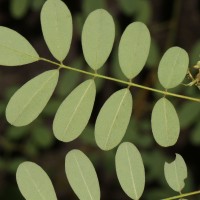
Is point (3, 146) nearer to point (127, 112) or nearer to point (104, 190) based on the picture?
point (104, 190)

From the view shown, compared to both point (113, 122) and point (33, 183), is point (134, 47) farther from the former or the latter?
point (33, 183)

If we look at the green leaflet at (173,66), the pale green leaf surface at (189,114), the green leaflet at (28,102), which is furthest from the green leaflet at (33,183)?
the pale green leaf surface at (189,114)

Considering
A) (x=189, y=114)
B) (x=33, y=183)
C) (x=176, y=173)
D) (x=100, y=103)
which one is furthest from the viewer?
(x=100, y=103)

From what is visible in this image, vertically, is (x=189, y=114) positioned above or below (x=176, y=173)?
above

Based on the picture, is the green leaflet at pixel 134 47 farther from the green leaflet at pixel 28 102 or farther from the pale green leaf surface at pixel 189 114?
the pale green leaf surface at pixel 189 114

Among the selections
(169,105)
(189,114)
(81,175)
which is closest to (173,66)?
(169,105)

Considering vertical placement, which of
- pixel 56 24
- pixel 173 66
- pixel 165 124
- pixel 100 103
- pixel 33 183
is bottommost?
pixel 33 183

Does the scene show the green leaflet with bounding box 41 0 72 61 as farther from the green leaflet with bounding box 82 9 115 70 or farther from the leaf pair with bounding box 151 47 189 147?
the leaf pair with bounding box 151 47 189 147
